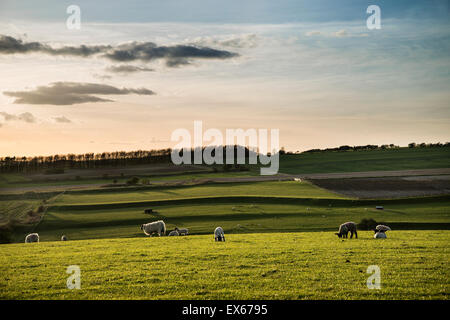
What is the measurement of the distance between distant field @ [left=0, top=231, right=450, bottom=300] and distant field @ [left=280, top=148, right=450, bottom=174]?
3774 inches

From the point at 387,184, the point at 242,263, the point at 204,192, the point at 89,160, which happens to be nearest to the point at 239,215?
the point at 204,192

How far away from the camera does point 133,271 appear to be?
50.9ft

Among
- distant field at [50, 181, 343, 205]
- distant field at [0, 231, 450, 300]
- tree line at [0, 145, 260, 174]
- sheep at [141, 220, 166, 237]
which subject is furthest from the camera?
tree line at [0, 145, 260, 174]

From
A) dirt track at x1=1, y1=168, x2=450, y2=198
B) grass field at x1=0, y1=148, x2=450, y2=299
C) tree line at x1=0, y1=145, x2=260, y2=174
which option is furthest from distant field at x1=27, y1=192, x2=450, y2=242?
tree line at x1=0, y1=145, x2=260, y2=174

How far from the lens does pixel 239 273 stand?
14539 mm

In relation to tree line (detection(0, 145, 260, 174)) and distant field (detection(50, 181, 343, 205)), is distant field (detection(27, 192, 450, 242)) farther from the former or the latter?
tree line (detection(0, 145, 260, 174))

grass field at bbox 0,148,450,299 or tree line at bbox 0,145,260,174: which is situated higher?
tree line at bbox 0,145,260,174

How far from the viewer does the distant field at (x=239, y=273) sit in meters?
12.1

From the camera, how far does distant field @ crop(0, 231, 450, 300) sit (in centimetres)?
1209

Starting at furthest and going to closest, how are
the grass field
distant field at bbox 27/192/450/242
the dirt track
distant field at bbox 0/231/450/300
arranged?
1. the dirt track
2. distant field at bbox 27/192/450/242
3. the grass field
4. distant field at bbox 0/231/450/300

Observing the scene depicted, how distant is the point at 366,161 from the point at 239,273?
418 feet

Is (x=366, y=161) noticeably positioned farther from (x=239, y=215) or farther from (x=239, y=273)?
(x=239, y=273)
